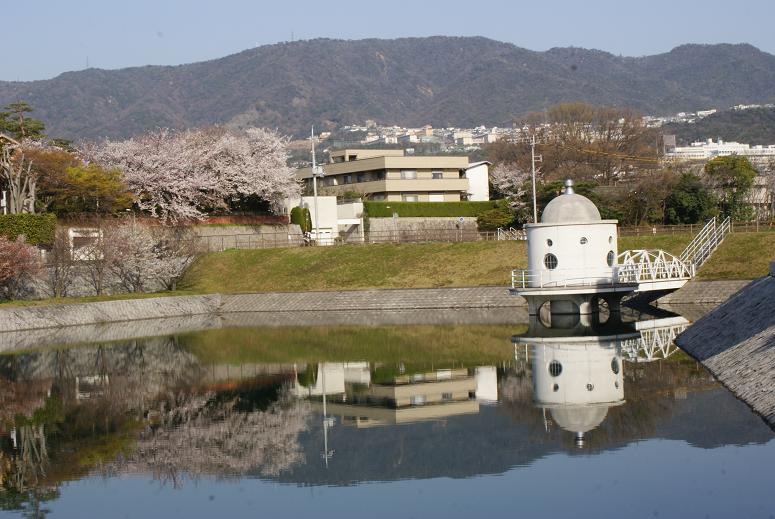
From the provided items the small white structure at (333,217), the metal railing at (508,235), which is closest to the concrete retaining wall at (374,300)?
the metal railing at (508,235)

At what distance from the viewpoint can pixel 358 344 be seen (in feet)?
115

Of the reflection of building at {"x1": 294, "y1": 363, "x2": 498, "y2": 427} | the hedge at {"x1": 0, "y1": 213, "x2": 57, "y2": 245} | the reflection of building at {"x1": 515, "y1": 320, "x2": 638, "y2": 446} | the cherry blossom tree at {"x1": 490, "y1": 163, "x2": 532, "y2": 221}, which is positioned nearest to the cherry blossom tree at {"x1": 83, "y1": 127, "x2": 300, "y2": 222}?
the hedge at {"x1": 0, "y1": 213, "x2": 57, "y2": 245}

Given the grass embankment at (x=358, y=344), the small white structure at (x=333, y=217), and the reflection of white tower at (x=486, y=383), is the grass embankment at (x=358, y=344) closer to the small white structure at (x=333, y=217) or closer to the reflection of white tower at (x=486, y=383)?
the reflection of white tower at (x=486, y=383)

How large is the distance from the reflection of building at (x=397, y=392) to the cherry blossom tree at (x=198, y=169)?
37.5 meters

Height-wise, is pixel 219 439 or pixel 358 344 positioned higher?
pixel 219 439

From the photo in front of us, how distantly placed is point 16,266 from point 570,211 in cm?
2503

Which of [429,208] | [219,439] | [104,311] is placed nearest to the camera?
[219,439]

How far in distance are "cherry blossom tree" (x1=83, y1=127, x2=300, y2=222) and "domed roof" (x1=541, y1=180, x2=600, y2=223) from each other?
29917mm

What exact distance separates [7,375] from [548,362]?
50.6 ft

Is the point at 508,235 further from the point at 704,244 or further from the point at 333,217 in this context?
the point at 704,244

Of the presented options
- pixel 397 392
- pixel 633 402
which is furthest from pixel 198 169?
pixel 633 402

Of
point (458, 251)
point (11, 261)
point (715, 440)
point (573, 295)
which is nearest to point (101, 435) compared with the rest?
point (715, 440)

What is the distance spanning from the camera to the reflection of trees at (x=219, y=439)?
17531 mm

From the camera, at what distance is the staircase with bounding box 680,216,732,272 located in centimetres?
4803
